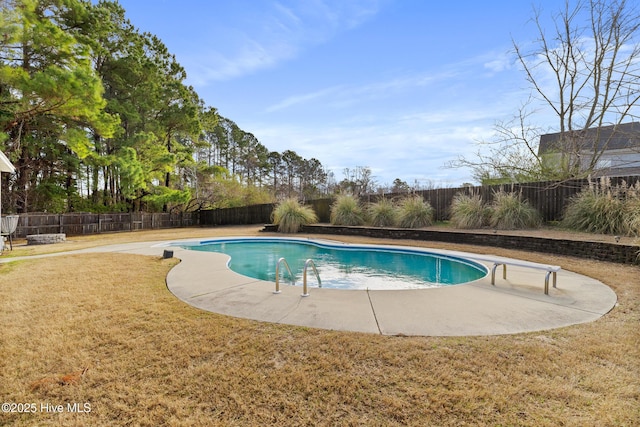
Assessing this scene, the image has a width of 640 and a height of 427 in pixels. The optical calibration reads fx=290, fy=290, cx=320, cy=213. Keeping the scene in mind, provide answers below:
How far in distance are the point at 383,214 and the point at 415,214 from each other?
1.29m

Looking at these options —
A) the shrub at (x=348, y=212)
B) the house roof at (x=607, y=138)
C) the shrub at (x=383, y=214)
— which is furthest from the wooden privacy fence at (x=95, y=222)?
the house roof at (x=607, y=138)

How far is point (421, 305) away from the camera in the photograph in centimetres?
337

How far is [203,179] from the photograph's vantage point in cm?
2289

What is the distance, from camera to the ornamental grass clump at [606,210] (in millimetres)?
6470

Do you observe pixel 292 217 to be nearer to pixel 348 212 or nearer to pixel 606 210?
pixel 348 212

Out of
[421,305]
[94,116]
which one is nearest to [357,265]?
[421,305]

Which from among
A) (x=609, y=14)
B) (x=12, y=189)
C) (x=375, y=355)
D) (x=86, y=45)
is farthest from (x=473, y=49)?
(x=12, y=189)

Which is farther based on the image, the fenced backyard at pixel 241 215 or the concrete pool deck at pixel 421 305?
the fenced backyard at pixel 241 215

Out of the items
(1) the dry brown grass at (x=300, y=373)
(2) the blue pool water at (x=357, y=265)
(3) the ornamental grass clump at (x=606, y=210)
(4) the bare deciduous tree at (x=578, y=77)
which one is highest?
(4) the bare deciduous tree at (x=578, y=77)

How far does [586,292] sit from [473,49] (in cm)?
703

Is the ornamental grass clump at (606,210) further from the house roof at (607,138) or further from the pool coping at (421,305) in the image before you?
the pool coping at (421,305)

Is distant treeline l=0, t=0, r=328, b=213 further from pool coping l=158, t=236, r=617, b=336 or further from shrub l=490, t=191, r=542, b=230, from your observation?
shrub l=490, t=191, r=542, b=230

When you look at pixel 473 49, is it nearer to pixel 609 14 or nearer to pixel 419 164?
pixel 609 14

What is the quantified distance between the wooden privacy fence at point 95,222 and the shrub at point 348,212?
41.9 feet
